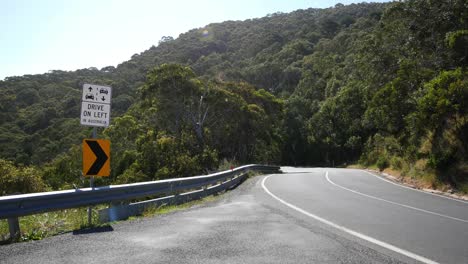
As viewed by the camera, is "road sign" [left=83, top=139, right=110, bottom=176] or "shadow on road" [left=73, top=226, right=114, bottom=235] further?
"road sign" [left=83, top=139, right=110, bottom=176]

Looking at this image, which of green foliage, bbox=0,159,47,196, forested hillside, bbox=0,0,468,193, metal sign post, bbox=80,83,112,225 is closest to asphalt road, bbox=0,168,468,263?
metal sign post, bbox=80,83,112,225

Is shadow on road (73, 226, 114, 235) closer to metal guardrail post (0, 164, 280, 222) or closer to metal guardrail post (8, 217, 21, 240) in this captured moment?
metal guardrail post (0, 164, 280, 222)

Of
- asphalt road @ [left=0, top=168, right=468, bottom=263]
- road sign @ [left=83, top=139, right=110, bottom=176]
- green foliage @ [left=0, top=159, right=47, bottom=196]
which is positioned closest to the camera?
asphalt road @ [left=0, top=168, right=468, bottom=263]

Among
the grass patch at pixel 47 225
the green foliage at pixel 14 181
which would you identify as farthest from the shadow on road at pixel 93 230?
the green foliage at pixel 14 181

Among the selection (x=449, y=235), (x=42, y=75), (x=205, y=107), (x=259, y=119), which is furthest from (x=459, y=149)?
(x=42, y=75)

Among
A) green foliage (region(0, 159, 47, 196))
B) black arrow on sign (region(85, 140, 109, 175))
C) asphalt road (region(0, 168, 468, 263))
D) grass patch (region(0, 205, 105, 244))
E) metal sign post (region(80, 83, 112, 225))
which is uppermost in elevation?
metal sign post (region(80, 83, 112, 225))

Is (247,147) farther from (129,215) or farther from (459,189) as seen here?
(129,215)

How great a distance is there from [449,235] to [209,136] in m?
36.8

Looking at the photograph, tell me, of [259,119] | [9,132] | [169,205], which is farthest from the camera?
[9,132]

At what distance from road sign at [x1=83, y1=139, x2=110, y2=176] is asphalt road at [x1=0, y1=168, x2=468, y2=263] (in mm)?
1364

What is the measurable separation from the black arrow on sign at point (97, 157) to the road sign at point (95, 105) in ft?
1.54

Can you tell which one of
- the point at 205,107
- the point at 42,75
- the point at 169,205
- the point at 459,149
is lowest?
the point at 169,205

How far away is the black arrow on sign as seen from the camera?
9242 mm

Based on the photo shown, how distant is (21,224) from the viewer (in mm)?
8281
